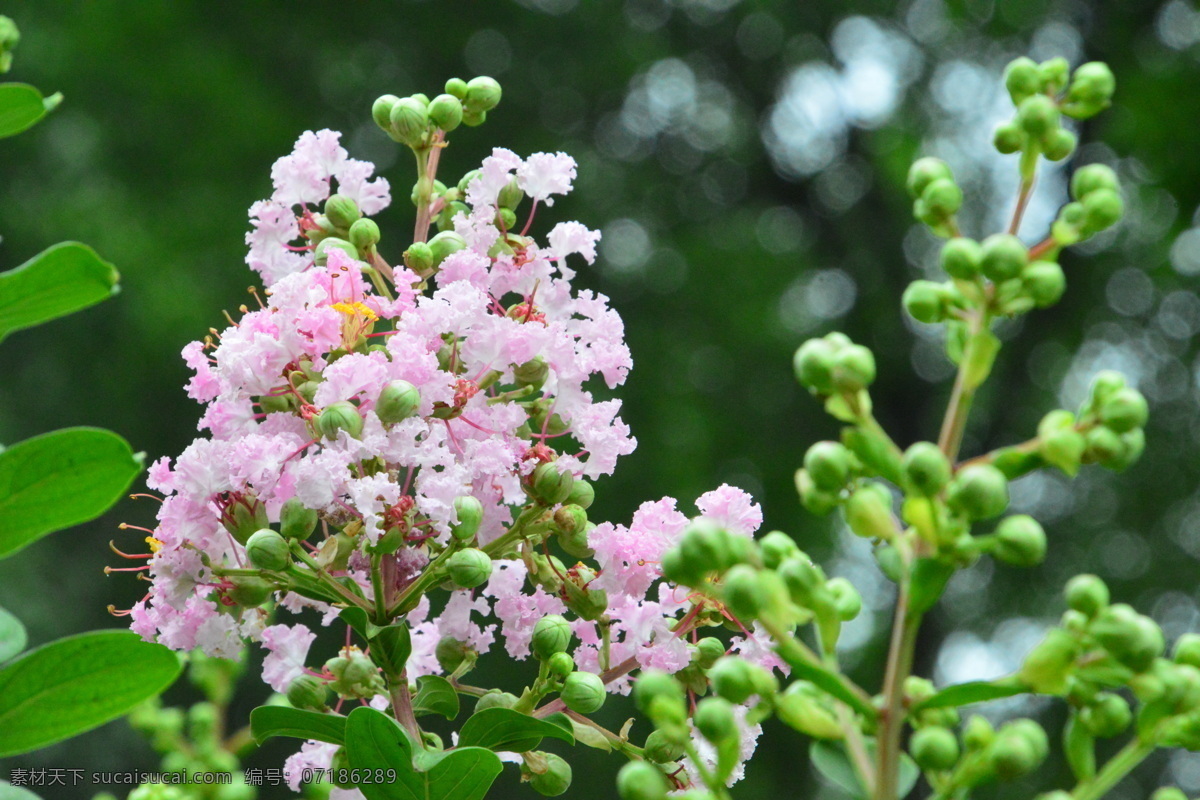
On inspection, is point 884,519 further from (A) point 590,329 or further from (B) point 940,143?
(B) point 940,143

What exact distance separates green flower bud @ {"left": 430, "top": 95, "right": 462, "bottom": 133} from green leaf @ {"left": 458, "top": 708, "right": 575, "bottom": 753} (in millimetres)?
632

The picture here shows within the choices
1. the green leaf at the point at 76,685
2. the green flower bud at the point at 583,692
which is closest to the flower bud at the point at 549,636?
the green flower bud at the point at 583,692

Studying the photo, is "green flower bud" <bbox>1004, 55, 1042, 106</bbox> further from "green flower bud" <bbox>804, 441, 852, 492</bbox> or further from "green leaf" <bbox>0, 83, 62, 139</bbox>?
"green leaf" <bbox>0, 83, 62, 139</bbox>

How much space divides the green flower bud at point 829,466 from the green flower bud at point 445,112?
0.77 m

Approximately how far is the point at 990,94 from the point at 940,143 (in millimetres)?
386

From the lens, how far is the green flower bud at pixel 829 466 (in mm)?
792

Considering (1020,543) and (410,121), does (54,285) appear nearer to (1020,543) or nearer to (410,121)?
(410,121)

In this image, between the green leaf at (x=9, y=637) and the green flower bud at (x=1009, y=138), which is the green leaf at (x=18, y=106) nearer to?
the green leaf at (x=9, y=637)

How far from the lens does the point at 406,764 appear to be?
1.06m

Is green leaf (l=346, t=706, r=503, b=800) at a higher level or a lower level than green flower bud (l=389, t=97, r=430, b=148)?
lower

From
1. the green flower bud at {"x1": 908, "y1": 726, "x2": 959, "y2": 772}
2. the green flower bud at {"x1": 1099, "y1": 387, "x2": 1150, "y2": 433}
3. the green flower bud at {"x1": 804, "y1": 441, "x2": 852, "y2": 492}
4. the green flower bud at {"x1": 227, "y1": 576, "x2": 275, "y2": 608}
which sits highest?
the green flower bud at {"x1": 1099, "y1": 387, "x2": 1150, "y2": 433}

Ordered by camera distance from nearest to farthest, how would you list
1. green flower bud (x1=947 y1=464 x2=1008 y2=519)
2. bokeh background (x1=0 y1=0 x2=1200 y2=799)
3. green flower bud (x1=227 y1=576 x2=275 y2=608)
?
green flower bud (x1=947 y1=464 x2=1008 y2=519) → green flower bud (x1=227 y1=576 x2=275 y2=608) → bokeh background (x1=0 y1=0 x2=1200 y2=799)

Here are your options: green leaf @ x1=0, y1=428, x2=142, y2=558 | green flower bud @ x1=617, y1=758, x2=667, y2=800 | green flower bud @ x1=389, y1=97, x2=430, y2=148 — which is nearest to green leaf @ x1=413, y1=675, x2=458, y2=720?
green leaf @ x1=0, y1=428, x2=142, y2=558

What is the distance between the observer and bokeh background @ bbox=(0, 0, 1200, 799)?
6801mm
